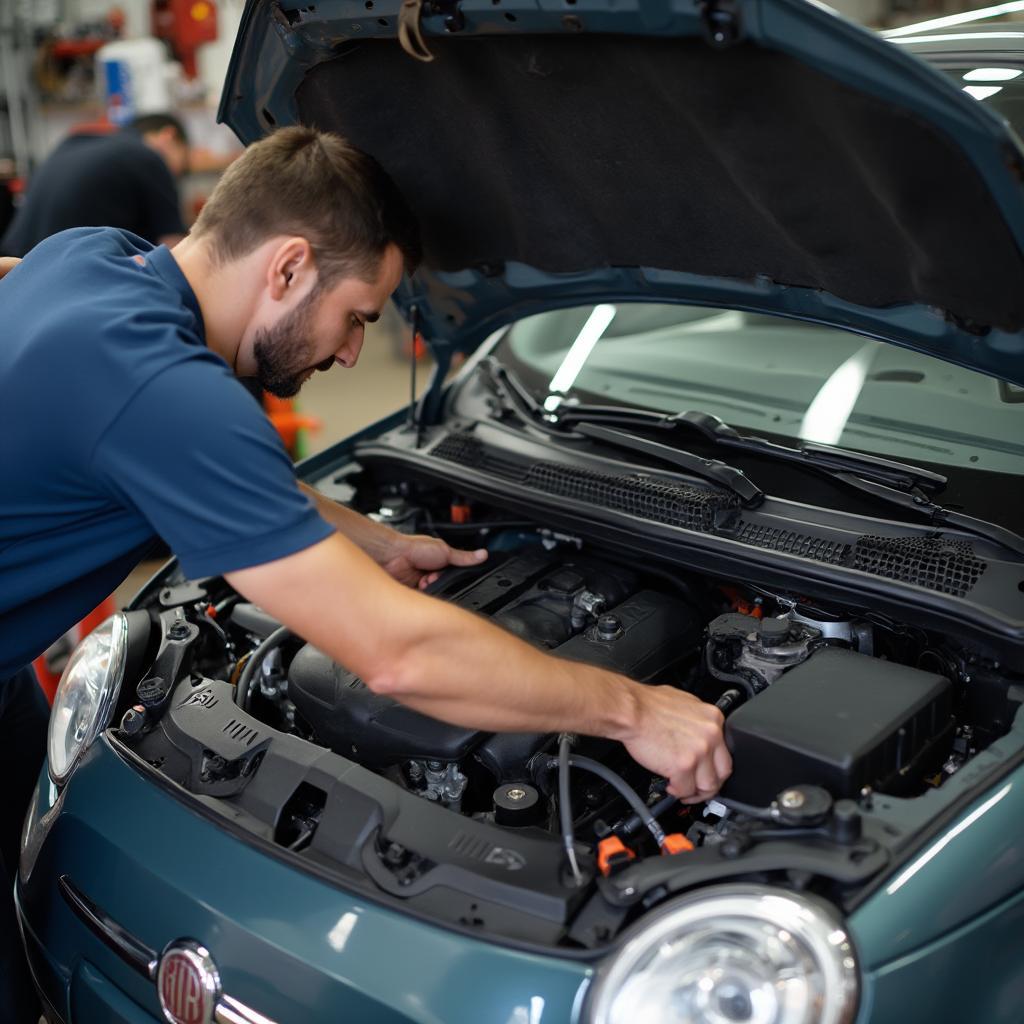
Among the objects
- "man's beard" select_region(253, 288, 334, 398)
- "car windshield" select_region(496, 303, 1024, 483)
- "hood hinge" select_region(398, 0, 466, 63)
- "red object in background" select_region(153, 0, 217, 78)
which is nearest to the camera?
"hood hinge" select_region(398, 0, 466, 63)

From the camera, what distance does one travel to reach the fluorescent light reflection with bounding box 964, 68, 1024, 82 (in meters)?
1.87

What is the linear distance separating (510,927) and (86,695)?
2.93 ft

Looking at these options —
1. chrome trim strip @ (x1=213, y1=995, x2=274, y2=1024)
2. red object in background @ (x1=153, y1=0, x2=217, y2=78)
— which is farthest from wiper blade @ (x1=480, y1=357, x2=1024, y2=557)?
red object in background @ (x1=153, y1=0, x2=217, y2=78)

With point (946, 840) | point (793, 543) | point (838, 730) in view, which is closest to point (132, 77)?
point (793, 543)

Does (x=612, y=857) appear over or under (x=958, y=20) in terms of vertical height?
under

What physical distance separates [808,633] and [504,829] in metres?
0.54

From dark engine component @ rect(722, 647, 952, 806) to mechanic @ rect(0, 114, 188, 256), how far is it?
3.37m

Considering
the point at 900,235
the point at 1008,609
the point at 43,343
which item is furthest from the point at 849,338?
the point at 43,343

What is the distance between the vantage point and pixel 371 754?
165 cm

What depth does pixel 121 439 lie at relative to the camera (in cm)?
128

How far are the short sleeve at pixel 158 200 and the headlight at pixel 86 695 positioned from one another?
9.02 feet

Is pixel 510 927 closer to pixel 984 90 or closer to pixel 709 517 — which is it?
pixel 709 517

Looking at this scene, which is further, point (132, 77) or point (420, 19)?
point (132, 77)

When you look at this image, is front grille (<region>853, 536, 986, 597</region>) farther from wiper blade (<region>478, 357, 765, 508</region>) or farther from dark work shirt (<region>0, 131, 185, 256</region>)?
dark work shirt (<region>0, 131, 185, 256</region>)
